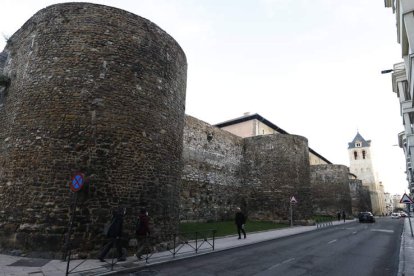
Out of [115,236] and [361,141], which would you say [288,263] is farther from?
[361,141]

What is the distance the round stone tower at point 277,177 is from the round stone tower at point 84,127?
1506 cm

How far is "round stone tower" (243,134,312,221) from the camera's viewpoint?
23.4m

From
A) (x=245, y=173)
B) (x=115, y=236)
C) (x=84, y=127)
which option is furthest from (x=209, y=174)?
(x=115, y=236)

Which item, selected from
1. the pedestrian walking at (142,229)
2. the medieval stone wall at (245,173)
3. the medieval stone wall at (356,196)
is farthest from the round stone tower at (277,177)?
the medieval stone wall at (356,196)

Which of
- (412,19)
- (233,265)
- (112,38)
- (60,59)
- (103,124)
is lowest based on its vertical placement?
(233,265)

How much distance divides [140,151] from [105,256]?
327cm

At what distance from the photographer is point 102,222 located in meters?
8.01

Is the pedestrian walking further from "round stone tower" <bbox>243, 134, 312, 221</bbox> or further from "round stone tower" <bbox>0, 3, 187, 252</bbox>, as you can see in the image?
"round stone tower" <bbox>243, 134, 312, 221</bbox>

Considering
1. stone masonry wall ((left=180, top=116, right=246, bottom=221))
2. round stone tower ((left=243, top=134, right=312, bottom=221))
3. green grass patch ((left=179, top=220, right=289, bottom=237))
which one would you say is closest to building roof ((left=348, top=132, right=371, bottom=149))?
round stone tower ((left=243, top=134, right=312, bottom=221))

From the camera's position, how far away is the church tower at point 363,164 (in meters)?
72.2

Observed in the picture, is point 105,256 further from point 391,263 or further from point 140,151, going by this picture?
point 391,263

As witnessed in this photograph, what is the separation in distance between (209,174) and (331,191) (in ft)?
83.3

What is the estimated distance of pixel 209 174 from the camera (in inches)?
832

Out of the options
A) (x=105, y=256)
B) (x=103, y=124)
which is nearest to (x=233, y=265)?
(x=105, y=256)
